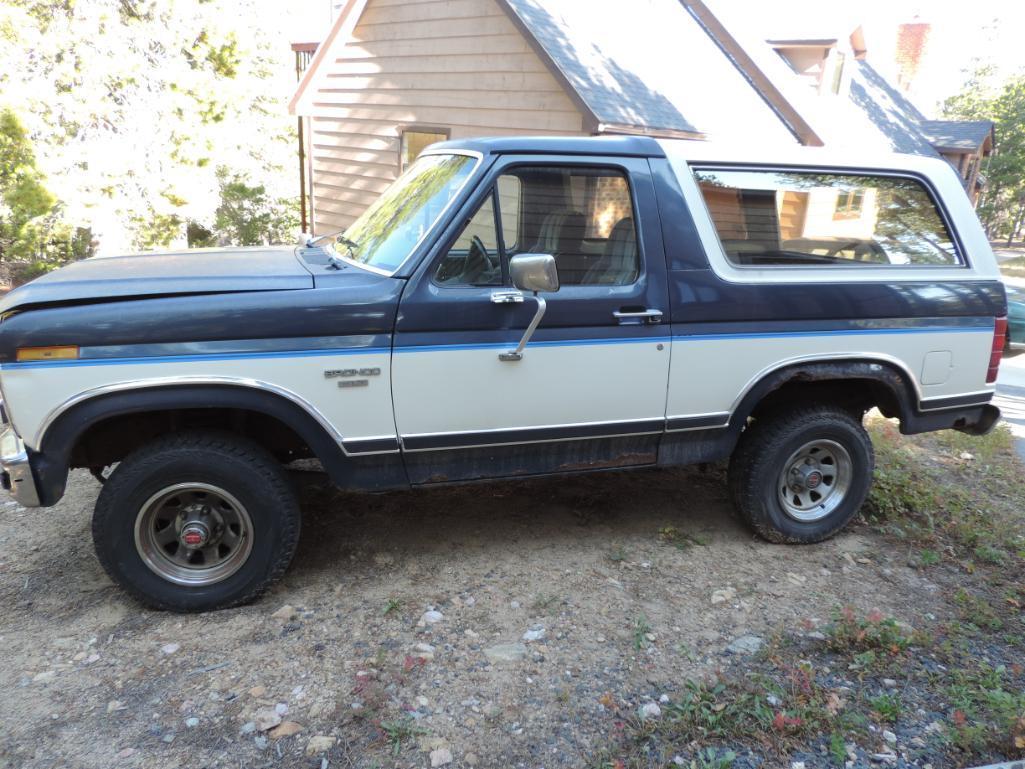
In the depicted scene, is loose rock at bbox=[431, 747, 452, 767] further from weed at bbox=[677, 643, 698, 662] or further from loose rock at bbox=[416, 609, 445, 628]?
weed at bbox=[677, 643, 698, 662]

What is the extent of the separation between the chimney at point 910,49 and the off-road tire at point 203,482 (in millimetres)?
48064

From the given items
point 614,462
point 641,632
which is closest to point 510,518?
point 614,462

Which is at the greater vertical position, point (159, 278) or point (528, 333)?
point (159, 278)

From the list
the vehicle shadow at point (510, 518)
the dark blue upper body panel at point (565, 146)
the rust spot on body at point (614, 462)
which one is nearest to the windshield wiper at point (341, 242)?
the dark blue upper body panel at point (565, 146)

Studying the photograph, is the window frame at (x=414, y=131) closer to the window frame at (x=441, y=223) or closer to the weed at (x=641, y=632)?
the window frame at (x=441, y=223)

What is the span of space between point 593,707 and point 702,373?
1.69m

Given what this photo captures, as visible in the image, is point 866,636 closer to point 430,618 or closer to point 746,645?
point 746,645

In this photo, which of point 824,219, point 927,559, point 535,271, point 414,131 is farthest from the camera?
point 414,131

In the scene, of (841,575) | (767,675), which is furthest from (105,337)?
(841,575)

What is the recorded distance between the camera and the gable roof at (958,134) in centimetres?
2325

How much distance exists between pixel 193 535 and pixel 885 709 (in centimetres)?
298

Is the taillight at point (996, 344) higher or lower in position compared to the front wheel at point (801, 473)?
higher

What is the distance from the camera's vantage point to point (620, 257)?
3711 millimetres

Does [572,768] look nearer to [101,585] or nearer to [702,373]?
[702,373]
